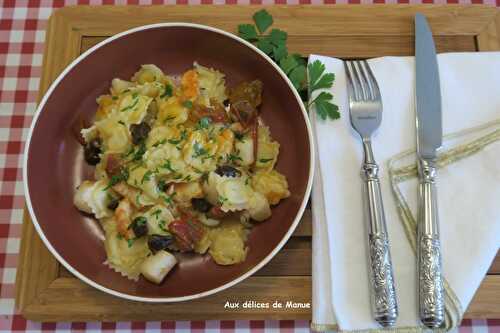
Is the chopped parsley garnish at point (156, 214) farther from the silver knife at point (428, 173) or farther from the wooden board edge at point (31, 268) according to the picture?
the silver knife at point (428, 173)

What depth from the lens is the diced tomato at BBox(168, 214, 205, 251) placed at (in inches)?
44.4

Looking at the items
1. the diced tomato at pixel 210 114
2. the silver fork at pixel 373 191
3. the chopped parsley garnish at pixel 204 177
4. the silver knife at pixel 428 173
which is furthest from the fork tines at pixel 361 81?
the chopped parsley garnish at pixel 204 177

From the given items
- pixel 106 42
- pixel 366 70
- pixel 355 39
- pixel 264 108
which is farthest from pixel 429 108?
pixel 106 42

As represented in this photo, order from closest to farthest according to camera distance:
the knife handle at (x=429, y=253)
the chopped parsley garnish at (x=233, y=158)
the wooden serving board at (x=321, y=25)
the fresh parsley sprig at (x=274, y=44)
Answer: the knife handle at (x=429, y=253)
the chopped parsley garnish at (x=233, y=158)
the fresh parsley sprig at (x=274, y=44)
the wooden serving board at (x=321, y=25)

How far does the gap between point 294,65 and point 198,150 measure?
14.8 inches

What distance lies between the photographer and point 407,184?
123cm

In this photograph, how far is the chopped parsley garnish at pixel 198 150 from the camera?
1160mm

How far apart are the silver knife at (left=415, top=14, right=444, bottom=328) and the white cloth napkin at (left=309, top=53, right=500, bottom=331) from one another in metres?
0.03

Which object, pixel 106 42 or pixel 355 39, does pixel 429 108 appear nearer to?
pixel 355 39

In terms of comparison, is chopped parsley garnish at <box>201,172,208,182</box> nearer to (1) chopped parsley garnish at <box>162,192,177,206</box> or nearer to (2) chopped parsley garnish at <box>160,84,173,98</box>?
(1) chopped parsley garnish at <box>162,192,177,206</box>

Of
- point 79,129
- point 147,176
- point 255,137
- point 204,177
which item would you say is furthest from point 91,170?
point 255,137

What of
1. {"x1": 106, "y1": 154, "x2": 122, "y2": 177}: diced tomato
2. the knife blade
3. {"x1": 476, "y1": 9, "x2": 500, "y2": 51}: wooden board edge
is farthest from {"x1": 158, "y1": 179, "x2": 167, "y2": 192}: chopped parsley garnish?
{"x1": 476, "y1": 9, "x2": 500, "y2": 51}: wooden board edge

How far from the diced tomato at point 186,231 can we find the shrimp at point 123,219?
0.11m

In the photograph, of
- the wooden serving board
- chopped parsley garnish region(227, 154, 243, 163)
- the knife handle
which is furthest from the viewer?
the wooden serving board
